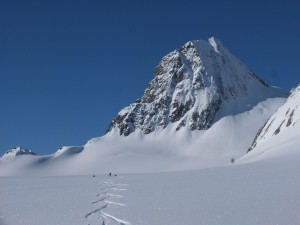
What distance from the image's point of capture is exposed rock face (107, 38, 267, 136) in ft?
503

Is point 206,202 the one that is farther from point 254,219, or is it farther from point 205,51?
point 205,51

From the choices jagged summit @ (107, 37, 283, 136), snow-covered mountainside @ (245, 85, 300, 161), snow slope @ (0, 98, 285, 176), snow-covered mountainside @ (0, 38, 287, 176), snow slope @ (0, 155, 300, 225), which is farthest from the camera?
jagged summit @ (107, 37, 283, 136)

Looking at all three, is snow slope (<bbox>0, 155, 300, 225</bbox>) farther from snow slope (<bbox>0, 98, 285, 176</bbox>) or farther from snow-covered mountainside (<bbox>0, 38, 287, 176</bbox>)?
snow-covered mountainside (<bbox>0, 38, 287, 176</bbox>)

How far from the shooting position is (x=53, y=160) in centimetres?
15900

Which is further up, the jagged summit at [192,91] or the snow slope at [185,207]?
the jagged summit at [192,91]

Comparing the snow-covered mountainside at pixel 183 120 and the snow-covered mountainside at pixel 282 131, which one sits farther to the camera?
the snow-covered mountainside at pixel 183 120

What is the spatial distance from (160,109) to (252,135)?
39.9 m

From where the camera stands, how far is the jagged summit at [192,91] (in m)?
153

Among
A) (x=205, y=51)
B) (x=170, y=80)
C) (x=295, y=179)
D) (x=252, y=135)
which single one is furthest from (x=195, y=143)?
(x=295, y=179)

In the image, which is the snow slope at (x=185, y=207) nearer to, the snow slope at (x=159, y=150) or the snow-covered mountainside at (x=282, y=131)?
the snow-covered mountainside at (x=282, y=131)

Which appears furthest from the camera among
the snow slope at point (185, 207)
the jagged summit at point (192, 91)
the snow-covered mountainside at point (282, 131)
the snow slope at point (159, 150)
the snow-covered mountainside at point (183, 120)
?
the jagged summit at point (192, 91)

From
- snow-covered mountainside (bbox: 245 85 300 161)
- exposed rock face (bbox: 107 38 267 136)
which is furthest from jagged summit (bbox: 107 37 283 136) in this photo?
snow-covered mountainside (bbox: 245 85 300 161)

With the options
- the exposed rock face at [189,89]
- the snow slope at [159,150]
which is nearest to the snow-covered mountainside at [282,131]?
the snow slope at [159,150]

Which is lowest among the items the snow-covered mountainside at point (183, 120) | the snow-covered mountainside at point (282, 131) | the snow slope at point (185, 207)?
the snow slope at point (185, 207)
